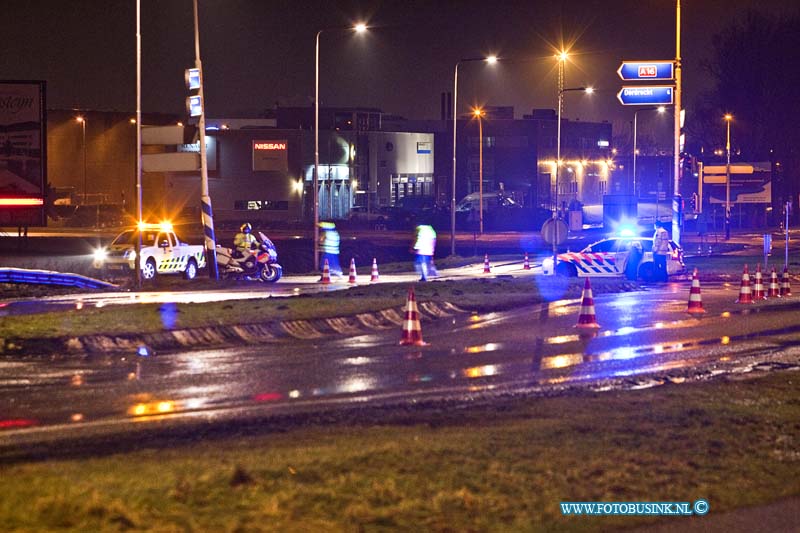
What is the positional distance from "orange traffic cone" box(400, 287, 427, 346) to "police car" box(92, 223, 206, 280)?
17.2 metres

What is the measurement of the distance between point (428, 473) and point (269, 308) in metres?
14.2

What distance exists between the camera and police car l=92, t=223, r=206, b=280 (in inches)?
1374

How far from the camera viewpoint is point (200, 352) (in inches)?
698

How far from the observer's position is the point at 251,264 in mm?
34812

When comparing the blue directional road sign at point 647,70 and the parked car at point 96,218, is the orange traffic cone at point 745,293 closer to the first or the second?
the blue directional road sign at point 647,70

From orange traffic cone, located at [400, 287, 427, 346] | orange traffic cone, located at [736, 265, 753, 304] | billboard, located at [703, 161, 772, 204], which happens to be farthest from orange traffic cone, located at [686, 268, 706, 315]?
billboard, located at [703, 161, 772, 204]

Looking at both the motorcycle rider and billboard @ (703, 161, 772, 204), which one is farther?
billboard @ (703, 161, 772, 204)

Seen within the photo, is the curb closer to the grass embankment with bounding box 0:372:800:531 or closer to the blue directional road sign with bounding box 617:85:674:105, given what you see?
the grass embankment with bounding box 0:372:800:531

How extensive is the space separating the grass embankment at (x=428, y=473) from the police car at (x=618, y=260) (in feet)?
78.7

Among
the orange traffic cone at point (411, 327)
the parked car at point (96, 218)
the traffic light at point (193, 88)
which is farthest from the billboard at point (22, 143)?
the parked car at point (96, 218)

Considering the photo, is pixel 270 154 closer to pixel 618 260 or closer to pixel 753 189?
pixel 753 189

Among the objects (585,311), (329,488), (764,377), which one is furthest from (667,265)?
(329,488)

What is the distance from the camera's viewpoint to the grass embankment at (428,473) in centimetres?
745

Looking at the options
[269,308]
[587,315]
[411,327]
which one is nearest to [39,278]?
[269,308]
